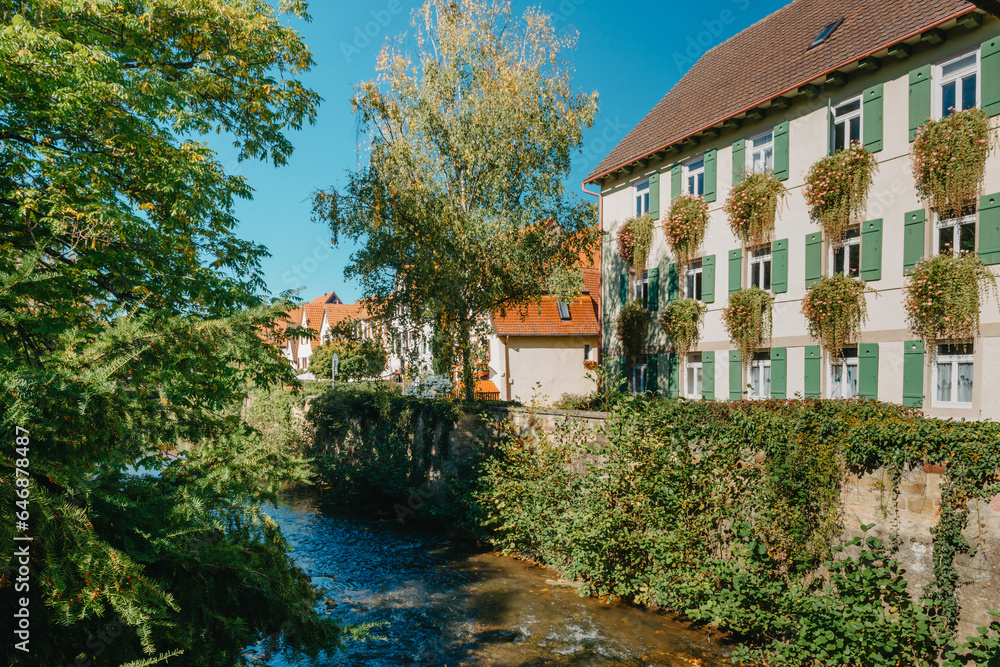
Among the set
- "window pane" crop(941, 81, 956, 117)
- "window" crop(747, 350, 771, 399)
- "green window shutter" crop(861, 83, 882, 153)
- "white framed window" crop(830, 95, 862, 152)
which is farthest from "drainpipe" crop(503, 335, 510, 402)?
"window pane" crop(941, 81, 956, 117)

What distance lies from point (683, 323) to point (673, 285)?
1.28 meters

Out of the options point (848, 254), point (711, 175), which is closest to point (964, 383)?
point (848, 254)

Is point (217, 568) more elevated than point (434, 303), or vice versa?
point (434, 303)

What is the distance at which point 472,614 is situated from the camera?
9.55 m

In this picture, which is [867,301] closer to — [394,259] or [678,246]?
[678,246]

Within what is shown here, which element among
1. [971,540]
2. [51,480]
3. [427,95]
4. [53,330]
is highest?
[427,95]

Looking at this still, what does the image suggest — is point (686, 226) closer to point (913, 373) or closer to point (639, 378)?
point (639, 378)

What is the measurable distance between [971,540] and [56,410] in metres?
8.19

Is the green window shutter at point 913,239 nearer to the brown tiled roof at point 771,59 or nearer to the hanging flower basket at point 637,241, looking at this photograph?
the brown tiled roof at point 771,59

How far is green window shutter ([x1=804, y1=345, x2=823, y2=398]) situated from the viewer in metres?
13.1

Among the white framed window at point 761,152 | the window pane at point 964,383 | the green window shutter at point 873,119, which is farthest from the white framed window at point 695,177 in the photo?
the window pane at point 964,383

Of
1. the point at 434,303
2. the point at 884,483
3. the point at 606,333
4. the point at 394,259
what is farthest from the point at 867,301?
the point at 394,259

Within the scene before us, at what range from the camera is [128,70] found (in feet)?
23.1

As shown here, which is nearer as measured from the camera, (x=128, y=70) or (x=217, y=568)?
(x=217, y=568)
